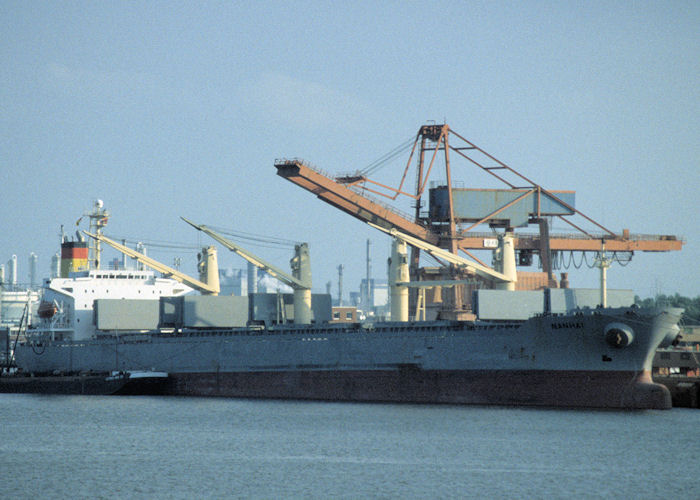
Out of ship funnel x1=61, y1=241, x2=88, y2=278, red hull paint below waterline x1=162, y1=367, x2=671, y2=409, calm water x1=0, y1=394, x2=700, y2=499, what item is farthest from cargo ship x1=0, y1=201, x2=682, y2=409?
calm water x1=0, y1=394, x2=700, y2=499

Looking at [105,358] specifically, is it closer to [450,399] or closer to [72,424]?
[72,424]

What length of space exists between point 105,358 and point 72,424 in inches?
584

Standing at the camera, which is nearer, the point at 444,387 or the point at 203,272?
the point at 444,387

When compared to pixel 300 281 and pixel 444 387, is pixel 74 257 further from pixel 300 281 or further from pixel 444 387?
pixel 444 387

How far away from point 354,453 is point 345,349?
1379 centimetres

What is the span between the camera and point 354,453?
95.7ft

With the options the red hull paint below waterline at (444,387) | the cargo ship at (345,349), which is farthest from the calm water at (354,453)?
the cargo ship at (345,349)

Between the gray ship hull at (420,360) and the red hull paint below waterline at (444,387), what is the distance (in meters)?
0.04

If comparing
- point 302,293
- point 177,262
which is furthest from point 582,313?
point 177,262


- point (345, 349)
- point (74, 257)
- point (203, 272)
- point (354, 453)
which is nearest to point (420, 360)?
point (345, 349)

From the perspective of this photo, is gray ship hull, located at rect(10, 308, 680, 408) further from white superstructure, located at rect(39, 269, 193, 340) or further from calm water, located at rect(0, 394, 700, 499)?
white superstructure, located at rect(39, 269, 193, 340)

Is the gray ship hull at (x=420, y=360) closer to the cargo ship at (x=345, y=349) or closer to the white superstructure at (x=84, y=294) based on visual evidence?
the cargo ship at (x=345, y=349)

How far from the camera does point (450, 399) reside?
4000 cm

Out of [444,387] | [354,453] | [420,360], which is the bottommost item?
[354,453]
